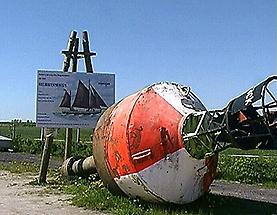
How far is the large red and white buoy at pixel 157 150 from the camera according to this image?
31.0ft

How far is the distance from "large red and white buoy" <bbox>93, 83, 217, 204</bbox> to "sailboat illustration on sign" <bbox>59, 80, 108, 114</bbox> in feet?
20.1

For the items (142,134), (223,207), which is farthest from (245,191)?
(142,134)

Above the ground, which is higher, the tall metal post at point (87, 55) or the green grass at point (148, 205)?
the tall metal post at point (87, 55)

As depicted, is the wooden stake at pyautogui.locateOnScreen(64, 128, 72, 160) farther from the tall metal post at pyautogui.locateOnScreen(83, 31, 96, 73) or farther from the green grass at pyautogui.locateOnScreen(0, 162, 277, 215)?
the green grass at pyautogui.locateOnScreen(0, 162, 277, 215)

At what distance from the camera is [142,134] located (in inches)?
384

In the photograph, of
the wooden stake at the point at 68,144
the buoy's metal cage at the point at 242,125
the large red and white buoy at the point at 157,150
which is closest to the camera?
the buoy's metal cage at the point at 242,125

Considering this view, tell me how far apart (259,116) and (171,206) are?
2869mm

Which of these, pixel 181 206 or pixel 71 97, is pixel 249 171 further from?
pixel 181 206

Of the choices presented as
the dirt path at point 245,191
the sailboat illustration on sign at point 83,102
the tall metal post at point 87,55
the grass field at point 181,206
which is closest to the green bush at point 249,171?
the grass field at point 181,206

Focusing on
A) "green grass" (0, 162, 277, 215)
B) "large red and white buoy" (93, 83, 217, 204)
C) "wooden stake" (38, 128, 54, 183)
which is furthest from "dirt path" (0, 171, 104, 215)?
"large red and white buoy" (93, 83, 217, 204)

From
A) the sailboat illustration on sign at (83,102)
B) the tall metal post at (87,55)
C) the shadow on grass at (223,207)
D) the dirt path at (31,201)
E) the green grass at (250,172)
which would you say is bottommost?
the green grass at (250,172)

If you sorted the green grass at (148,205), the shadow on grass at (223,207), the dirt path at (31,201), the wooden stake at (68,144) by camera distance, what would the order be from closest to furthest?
the green grass at (148,205), the shadow on grass at (223,207), the dirt path at (31,201), the wooden stake at (68,144)

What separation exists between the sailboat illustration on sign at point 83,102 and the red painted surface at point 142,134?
6137 mm

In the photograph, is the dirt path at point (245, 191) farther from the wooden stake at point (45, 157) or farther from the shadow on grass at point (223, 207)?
the wooden stake at point (45, 157)
